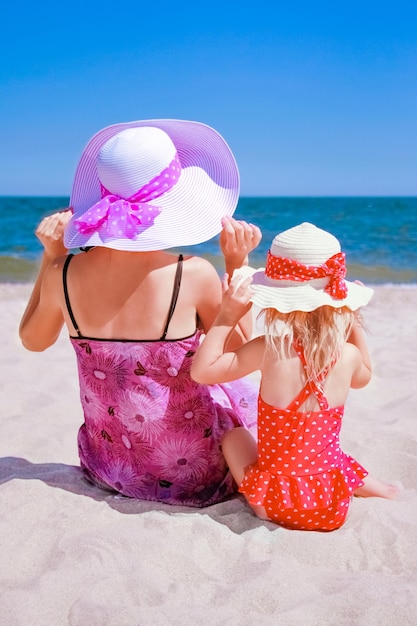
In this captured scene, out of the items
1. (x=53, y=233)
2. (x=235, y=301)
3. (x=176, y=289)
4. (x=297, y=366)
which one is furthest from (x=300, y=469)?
(x=53, y=233)

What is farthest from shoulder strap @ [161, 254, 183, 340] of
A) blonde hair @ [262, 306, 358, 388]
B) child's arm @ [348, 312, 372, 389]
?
child's arm @ [348, 312, 372, 389]

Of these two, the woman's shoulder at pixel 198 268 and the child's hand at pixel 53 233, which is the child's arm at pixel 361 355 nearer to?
the woman's shoulder at pixel 198 268

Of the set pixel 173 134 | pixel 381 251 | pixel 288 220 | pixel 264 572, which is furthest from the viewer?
pixel 288 220

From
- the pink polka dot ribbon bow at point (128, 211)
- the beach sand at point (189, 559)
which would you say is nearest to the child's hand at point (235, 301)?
the pink polka dot ribbon bow at point (128, 211)

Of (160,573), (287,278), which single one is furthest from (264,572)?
(287,278)

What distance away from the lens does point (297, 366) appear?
7.27 ft

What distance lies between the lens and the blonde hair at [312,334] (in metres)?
2.17

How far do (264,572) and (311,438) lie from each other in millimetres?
477

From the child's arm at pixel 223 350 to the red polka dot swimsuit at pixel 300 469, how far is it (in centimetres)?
16

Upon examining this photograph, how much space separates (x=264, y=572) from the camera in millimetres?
2027

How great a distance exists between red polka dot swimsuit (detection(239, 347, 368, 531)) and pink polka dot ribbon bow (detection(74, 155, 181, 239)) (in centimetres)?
69

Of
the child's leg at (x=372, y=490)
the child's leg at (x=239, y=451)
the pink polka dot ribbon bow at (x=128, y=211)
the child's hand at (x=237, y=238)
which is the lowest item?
the child's leg at (x=372, y=490)

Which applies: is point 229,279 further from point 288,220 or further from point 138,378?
point 288,220

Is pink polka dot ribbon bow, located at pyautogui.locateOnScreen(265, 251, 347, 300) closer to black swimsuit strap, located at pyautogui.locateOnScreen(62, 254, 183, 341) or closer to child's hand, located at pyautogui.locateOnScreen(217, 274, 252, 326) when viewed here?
child's hand, located at pyautogui.locateOnScreen(217, 274, 252, 326)
